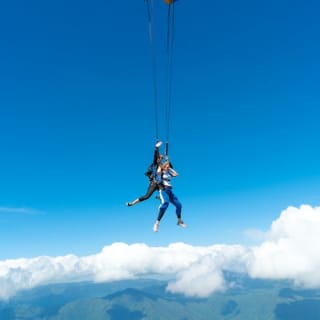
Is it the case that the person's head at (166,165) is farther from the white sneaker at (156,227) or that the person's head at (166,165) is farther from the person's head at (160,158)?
the white sneaker at (156,227)

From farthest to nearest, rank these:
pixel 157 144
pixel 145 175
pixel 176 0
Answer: pixel 145 175, pixel 157 144, pixel 176 0

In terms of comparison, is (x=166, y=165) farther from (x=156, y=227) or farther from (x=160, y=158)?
(x=156, y=227)

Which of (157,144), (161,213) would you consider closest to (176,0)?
(157,144)

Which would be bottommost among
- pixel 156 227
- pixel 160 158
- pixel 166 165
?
pixel 156 227

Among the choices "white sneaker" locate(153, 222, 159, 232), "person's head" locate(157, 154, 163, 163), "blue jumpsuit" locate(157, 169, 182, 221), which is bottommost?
"white sneaker" locate(153, 222, 159, 232)

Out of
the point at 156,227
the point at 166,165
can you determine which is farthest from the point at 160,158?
the point at 156,227

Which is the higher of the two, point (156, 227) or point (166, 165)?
point (166, 165)

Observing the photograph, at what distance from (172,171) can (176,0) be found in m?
9.81

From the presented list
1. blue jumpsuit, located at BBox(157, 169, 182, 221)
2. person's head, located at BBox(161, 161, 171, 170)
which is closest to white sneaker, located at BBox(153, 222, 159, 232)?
blue jumpsuit, located at BBox(157, 169, 182, 221)

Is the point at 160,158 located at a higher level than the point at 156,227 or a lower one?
higher

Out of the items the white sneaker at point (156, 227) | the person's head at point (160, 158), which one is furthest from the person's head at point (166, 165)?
the white sneaker at point (156, 227)

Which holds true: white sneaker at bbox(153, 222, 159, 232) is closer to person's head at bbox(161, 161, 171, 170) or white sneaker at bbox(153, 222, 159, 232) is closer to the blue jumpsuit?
Answer: the blue jumpsuit

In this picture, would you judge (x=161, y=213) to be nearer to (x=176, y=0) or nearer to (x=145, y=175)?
(x=145, y=175)

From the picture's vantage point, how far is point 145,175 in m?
21.2
